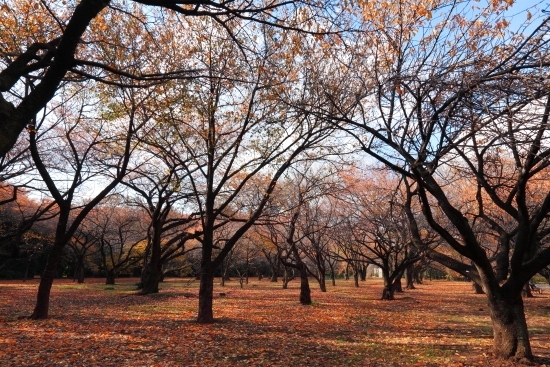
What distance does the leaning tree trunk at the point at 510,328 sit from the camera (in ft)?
22.6

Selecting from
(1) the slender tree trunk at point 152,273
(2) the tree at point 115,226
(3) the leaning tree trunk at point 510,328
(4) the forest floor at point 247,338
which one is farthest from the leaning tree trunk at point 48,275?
(2) the tree at point 115,226

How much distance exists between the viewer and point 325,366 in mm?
6641

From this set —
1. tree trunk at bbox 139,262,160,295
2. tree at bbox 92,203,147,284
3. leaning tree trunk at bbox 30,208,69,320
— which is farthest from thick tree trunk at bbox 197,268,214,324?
tree at bbox 92,203,147,284

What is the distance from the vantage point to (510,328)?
22.9 feet

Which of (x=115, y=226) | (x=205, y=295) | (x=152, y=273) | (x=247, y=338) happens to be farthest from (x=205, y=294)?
(x=115, y=226)

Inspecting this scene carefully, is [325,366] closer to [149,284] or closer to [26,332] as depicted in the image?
[26,332]

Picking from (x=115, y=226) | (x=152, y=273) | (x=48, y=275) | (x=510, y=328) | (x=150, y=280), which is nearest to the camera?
(x=510, y=328)

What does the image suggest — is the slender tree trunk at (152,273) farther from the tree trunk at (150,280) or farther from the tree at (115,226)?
the tree at (115,226)

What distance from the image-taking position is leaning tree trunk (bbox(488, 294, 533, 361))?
22.6 feet

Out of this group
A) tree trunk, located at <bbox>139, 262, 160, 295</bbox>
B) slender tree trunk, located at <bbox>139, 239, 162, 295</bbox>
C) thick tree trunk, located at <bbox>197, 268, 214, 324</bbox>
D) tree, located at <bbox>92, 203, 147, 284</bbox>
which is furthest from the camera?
tree, located at <bbox>92, 203, 147, 284</bbox>

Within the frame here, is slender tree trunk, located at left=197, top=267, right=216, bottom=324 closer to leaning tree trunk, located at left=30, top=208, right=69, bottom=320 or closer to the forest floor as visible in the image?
the forest floor

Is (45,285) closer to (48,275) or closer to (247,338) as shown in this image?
(48,275)

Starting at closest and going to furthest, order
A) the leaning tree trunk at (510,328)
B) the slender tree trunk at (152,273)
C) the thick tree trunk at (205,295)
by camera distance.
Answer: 1. the leaning tree trunk at (510,328)
2. the thick tree trunk at (205,295)
3. the slender tree trunk at (152,273)

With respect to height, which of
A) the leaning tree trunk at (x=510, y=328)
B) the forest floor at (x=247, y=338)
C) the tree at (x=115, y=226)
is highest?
the tree at (x=115, y=226)
